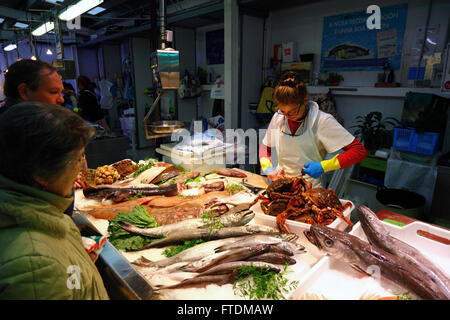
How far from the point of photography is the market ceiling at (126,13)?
5.92m

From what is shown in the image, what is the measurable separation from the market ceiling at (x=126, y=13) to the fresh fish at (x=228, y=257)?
12.0ft

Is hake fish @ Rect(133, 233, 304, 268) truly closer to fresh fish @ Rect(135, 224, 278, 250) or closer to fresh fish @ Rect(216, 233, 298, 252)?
fresh fish @ Rect(216, 233, 298, 252)

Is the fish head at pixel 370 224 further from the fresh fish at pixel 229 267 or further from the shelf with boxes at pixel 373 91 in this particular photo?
the shelf with boxes at pixel 373 91

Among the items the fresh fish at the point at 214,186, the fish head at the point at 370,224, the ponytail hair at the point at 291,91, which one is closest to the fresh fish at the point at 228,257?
the fish head at the point at 370,224

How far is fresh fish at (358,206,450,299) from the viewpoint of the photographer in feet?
4.65

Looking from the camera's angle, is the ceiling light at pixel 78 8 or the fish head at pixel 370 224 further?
the ceiling light at pixel 78 8

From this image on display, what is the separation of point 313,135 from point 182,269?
2.03 metres

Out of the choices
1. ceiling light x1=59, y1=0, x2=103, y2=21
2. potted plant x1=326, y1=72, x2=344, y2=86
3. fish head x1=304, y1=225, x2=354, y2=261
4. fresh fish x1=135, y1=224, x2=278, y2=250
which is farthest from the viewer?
potted plant x1=326, y1=72, x2=344, y2=86

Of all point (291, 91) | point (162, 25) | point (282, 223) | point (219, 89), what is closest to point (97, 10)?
point (219, 89)

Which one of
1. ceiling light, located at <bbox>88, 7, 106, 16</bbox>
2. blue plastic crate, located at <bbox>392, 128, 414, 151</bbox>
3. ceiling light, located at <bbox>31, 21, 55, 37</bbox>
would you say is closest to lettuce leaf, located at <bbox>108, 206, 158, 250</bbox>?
blue plastic crate, located at <bbox>392, 128, 414, 151</bbox>

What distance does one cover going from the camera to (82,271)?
1.15 meters

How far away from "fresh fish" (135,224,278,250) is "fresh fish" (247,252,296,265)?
0.28 meters

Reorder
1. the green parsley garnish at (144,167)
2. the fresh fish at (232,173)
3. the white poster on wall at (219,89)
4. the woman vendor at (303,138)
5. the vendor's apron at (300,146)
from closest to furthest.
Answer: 1. the woman vendor at (303,138)
2. the vendor's apron at (300,146)
3. the fresh fish at (232,173)
4. the green parsley garnish at (144,167)
5. the white poster on wall at (219,89)

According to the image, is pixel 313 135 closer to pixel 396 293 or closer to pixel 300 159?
pixel 300 159
